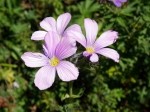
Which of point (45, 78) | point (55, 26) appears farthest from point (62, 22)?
point (45, 78)

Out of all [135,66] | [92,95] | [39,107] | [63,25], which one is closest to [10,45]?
[39,107]

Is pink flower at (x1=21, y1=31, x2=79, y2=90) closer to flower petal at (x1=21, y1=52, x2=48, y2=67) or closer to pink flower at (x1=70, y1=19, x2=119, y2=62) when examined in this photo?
flower petal at (x1=21, y1=52, x2=48, y2=67)

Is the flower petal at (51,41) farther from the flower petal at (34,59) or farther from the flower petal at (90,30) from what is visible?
the flower petal at (90,30)

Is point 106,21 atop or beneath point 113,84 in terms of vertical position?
atop

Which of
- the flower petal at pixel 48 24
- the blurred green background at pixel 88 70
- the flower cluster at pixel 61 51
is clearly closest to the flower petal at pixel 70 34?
the flower cluster at pixel 61 51

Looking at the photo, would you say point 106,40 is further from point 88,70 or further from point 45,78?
point 88,70

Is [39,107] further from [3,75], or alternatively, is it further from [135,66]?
[135,66]
